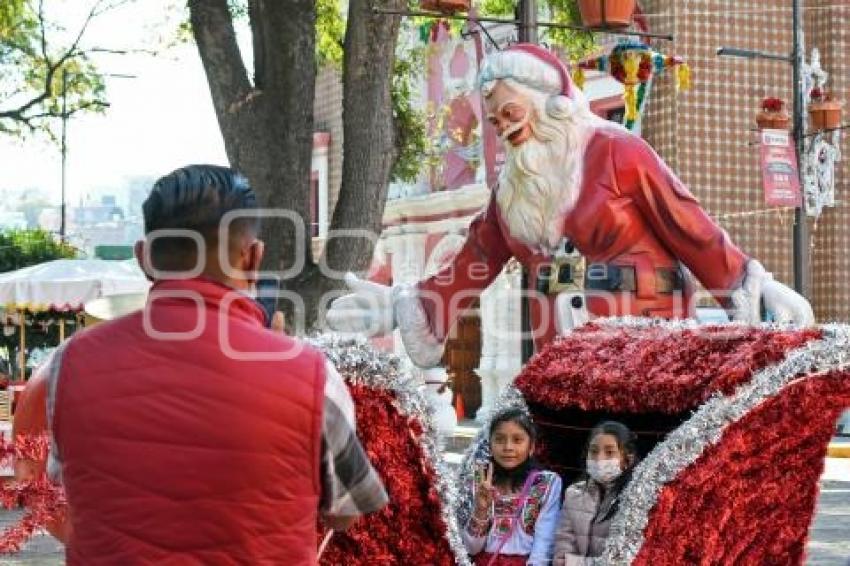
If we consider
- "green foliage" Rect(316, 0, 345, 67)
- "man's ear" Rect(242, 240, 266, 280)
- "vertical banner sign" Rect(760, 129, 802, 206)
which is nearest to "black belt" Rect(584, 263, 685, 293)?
"man's ear" Rect(242, 240, 266, 280)

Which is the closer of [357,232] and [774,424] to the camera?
[774,424]

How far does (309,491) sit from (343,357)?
152 cm

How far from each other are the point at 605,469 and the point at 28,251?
27211 millimetres

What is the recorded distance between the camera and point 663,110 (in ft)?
70.2

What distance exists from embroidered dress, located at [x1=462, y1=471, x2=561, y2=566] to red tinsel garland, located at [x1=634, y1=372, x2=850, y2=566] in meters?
0.46

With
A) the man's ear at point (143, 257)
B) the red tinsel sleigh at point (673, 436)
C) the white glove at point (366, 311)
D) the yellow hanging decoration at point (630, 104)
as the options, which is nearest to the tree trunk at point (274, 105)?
the white glove at point (366, 311)

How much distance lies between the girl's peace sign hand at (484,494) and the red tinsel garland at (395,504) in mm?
732

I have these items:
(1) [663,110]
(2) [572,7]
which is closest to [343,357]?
(2) [572,7]

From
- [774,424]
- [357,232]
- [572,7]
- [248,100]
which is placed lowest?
[774,424]

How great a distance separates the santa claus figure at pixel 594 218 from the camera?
20.5 ft

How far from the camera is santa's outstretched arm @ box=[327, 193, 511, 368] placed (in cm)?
663

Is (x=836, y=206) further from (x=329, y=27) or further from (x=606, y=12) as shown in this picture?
(x=606, y=12)

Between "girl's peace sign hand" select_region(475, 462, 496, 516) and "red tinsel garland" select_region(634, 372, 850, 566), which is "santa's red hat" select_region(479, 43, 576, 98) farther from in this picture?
"red tinsel garland" select_region(634, 372, 850, 566)

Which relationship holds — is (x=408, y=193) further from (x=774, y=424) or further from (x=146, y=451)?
(x=146, y=451)
